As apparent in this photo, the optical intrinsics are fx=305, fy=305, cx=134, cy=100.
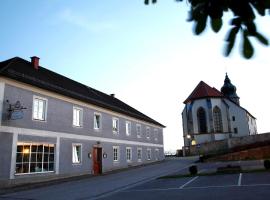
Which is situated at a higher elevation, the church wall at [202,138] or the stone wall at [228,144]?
the church wall at [202,138]

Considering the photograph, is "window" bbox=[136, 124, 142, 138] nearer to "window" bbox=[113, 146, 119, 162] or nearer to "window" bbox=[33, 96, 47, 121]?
"window" bbox=[113, 146, 119, 162]

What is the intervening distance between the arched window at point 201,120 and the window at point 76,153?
33013 millimetres

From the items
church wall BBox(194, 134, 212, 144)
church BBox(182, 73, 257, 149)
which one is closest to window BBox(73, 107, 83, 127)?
church BBox(182, 73, 257, 149)

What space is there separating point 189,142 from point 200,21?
53979 mm

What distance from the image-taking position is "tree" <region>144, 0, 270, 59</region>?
270 cm

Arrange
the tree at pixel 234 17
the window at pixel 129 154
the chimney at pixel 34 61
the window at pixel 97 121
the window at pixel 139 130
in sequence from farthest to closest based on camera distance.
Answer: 1. the window at pixel 139 130
2. the window at pixel 129 154
3. the window at pixel 97 121
4. the chimney at pixel 34 61
5. the tree at pixel 234 17

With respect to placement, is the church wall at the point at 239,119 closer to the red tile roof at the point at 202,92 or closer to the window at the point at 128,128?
the red tile roof at the point at 202,92

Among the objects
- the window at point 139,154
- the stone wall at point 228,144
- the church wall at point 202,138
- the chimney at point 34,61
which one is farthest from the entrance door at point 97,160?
the church wall at point 202,138

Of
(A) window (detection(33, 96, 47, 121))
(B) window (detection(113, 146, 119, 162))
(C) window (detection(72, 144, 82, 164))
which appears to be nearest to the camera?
(A) window (detection(33, 96, 47, 121))

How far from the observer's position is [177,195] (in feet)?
42.1

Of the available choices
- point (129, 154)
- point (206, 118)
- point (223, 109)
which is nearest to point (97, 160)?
point (129, 154)

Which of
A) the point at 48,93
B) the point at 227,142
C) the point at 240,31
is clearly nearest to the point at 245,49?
the point at 240,31

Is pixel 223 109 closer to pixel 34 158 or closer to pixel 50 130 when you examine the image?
pixel 50 130

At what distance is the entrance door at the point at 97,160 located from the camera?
2741cm
